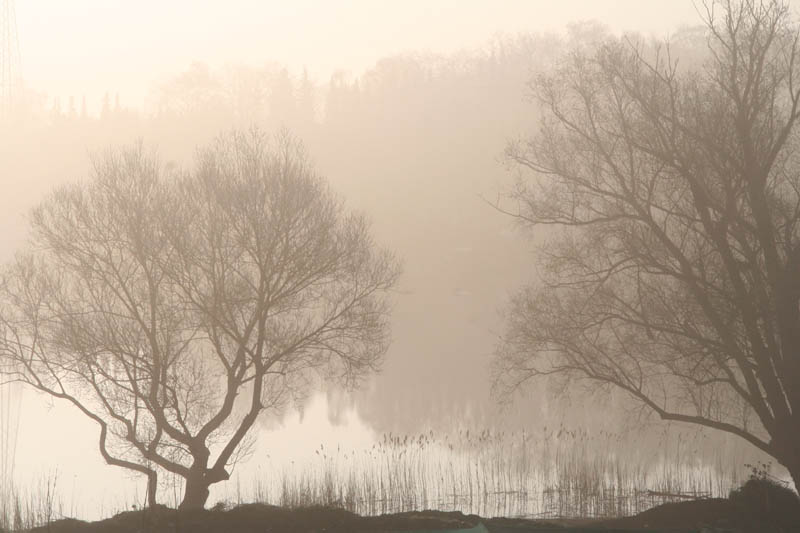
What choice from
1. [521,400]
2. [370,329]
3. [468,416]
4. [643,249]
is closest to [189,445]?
[370,329]

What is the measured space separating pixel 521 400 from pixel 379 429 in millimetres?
6790

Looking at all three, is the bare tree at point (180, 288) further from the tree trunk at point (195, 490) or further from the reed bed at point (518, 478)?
the reed bed at point (518, 478)

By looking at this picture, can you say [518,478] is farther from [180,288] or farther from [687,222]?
[180,288]

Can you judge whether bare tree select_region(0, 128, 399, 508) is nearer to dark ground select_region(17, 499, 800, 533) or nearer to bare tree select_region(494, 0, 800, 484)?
dark ground select_region(17, 499, 800, 533)

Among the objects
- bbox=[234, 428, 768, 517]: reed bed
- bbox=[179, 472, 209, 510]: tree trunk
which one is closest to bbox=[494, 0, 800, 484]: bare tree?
bbox=[234, 428, 768, 517]: reed bed

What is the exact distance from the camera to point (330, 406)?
4081 cm

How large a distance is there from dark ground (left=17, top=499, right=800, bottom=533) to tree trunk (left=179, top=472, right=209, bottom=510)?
2.37m

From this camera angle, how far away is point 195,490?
20234mm

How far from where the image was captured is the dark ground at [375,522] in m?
15.7

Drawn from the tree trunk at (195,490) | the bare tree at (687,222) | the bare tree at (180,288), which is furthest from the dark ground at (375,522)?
the bare tree at (180,288)

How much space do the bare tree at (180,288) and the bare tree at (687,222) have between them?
429cm

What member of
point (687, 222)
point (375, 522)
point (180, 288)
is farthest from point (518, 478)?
point (180, 288)

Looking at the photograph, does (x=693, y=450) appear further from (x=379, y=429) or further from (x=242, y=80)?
(x=242, y=80)

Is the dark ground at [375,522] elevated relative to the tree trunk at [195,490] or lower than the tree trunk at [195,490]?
lower
